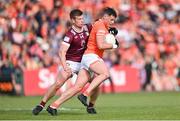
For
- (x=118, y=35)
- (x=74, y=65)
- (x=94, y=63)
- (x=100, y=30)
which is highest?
(x=100, y=30)

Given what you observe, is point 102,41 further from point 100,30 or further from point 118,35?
point 118,35

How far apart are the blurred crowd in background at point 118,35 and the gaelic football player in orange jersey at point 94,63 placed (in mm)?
11943

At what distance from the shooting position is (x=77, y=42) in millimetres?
14414

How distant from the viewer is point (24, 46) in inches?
1081

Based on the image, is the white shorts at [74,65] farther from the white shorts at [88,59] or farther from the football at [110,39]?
the football at [110,39]

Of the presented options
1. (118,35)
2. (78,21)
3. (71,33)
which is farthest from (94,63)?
(118,35)

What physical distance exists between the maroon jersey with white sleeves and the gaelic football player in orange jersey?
0.71ft

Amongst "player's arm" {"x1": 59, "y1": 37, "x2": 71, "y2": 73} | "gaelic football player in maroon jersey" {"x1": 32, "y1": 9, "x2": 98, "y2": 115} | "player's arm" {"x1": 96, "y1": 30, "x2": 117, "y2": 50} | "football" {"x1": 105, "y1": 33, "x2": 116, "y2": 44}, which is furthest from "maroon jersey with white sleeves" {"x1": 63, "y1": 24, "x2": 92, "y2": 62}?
"football" {"x1": 105, "y1": 33, "x2": 116, "y2": 44}

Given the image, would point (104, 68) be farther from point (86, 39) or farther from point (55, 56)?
point (55, 56)

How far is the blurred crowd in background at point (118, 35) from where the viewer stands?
27391 mm

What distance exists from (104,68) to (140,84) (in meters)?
15.3

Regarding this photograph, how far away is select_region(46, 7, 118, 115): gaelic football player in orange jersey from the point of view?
1397 cm

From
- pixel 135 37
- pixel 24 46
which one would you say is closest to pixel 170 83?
pixel 135 37

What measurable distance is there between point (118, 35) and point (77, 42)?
50.2 ft
